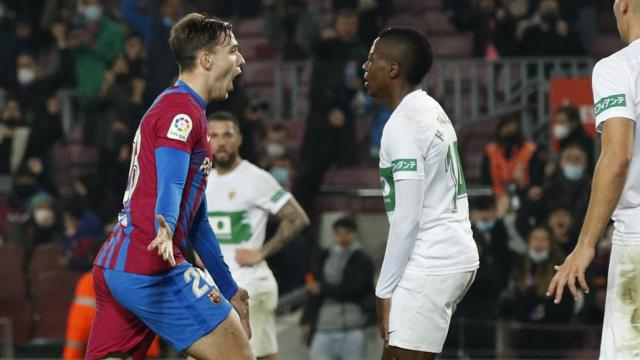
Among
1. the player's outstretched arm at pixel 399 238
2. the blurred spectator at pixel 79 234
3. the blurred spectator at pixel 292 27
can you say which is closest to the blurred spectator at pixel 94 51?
the blurred spectator at pixel 292 27

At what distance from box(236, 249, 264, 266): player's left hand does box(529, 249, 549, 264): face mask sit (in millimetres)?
2971

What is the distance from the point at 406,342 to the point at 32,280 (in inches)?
284

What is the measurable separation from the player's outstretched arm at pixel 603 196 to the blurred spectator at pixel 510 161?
6.08 meters

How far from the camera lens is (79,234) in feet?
40.0

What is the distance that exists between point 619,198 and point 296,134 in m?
8.73

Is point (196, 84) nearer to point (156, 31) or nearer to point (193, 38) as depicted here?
point (193, 38)

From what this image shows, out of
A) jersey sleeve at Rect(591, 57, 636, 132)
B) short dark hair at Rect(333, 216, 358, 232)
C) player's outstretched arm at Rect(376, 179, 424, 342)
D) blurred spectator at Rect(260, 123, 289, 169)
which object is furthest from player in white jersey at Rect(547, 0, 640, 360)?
blurred spectator at Rect(260, 123, 289, 169)

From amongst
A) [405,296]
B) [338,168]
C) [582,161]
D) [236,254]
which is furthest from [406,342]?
[338,168]

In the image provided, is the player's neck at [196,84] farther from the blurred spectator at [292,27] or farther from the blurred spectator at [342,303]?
the blurred spectator at [292,27]

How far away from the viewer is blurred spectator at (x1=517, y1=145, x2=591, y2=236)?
10.3 m

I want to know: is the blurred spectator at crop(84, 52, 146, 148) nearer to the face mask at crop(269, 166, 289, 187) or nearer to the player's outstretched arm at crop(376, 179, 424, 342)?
the face mask at crop(269, 166, 289, 187)

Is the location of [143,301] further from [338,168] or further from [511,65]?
[511,65]

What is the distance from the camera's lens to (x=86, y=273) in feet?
37.8

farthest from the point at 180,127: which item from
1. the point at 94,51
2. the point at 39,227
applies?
the point at 94,51
